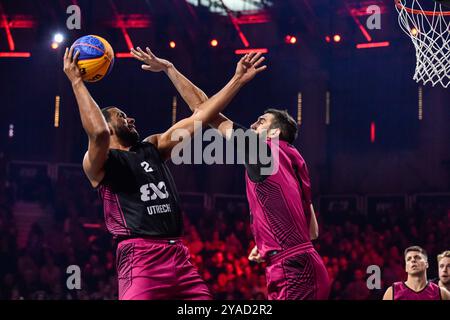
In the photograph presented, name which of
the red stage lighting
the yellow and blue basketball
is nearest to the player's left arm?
the yellow and blue basketball

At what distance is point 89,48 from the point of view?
159 inches

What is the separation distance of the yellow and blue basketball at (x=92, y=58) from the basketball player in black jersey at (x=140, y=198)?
0.16m

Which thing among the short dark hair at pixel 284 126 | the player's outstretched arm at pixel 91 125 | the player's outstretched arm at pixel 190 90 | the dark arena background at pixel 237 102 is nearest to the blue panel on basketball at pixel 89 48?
the player's outstretched arm at pixel 91 125

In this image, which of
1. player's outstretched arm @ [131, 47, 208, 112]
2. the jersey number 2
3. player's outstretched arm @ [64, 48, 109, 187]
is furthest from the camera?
player's outstretched arm @ [131, 47, 208, 112]

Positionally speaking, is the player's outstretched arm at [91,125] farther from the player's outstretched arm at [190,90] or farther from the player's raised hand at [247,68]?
the player's raised hand at [247,68]

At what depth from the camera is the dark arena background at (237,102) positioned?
42.6 ft

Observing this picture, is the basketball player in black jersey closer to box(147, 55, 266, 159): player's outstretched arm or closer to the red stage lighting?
box(147, 55, 266, 159): player's outstretched arm

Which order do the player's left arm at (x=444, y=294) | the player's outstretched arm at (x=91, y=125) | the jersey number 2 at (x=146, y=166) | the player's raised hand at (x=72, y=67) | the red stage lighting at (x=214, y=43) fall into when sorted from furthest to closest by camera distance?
the red stage lighting at (x=214, y=43) < the player's left arm at (x=444, y=294) < the jersey number 2 at (x=146, y=166) < the player's raised hand at (x=72, y=67) < the player's outstretched arm at (x=91, y=125)

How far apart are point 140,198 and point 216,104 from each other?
76cm

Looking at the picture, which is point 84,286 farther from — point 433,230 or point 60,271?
point 433,230

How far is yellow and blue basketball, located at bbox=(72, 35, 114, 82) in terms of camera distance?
3.98m

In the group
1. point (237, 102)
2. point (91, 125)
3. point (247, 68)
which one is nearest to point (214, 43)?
point (237, 102)

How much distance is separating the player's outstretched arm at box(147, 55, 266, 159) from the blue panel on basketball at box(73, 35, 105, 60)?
670 millimetres

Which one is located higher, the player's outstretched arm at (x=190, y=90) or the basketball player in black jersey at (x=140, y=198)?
the player's outstretched arm at (x=190, y=90)
